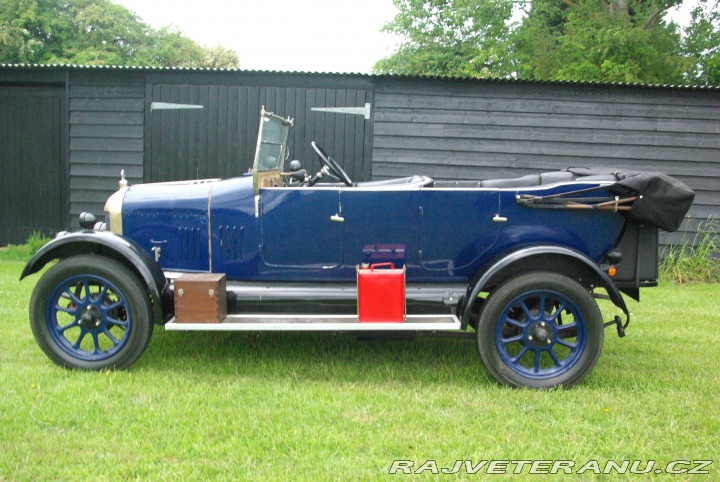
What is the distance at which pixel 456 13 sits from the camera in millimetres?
23094

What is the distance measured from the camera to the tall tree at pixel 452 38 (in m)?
19.7

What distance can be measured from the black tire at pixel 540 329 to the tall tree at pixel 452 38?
15.5 meters

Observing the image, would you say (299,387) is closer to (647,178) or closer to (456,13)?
(647,178)

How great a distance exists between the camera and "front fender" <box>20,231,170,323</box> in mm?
3928

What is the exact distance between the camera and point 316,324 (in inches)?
150

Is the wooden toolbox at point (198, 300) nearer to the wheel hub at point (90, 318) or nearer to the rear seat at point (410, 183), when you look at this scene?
the wheel hub at point (90, 318)

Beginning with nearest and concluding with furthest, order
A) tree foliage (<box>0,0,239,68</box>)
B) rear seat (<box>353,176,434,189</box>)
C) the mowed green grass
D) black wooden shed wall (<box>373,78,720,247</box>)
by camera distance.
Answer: the mowed green grass
rear seat (<box>353,176,434,189</box>)
black wooden shed wall (<box>373,78,720,247</box>)
tree foliage (<box>0,0,239,68</box>)

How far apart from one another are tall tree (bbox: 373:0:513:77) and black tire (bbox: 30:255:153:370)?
16.1 m

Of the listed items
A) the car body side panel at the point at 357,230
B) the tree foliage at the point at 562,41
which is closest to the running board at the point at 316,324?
the car body side panel at the point at 357,230

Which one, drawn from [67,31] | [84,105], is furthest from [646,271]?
[67,31]

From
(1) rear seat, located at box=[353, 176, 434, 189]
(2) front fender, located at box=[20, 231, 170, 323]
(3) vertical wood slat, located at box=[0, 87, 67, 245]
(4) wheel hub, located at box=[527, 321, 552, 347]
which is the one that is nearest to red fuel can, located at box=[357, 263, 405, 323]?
(1) rear seat, located at box=[353, 176, 434, 189]

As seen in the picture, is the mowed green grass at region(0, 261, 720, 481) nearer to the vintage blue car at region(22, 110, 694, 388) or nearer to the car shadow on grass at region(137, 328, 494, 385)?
the car shadow on grass at region(137, 328, 494, 385)

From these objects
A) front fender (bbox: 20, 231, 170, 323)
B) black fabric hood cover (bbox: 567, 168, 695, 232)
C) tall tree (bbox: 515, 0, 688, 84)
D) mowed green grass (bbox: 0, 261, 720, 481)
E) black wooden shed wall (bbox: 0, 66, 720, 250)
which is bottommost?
mowed green grass (bbox: 0, 261, 720, 481)

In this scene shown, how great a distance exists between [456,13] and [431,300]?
21.3 metres
